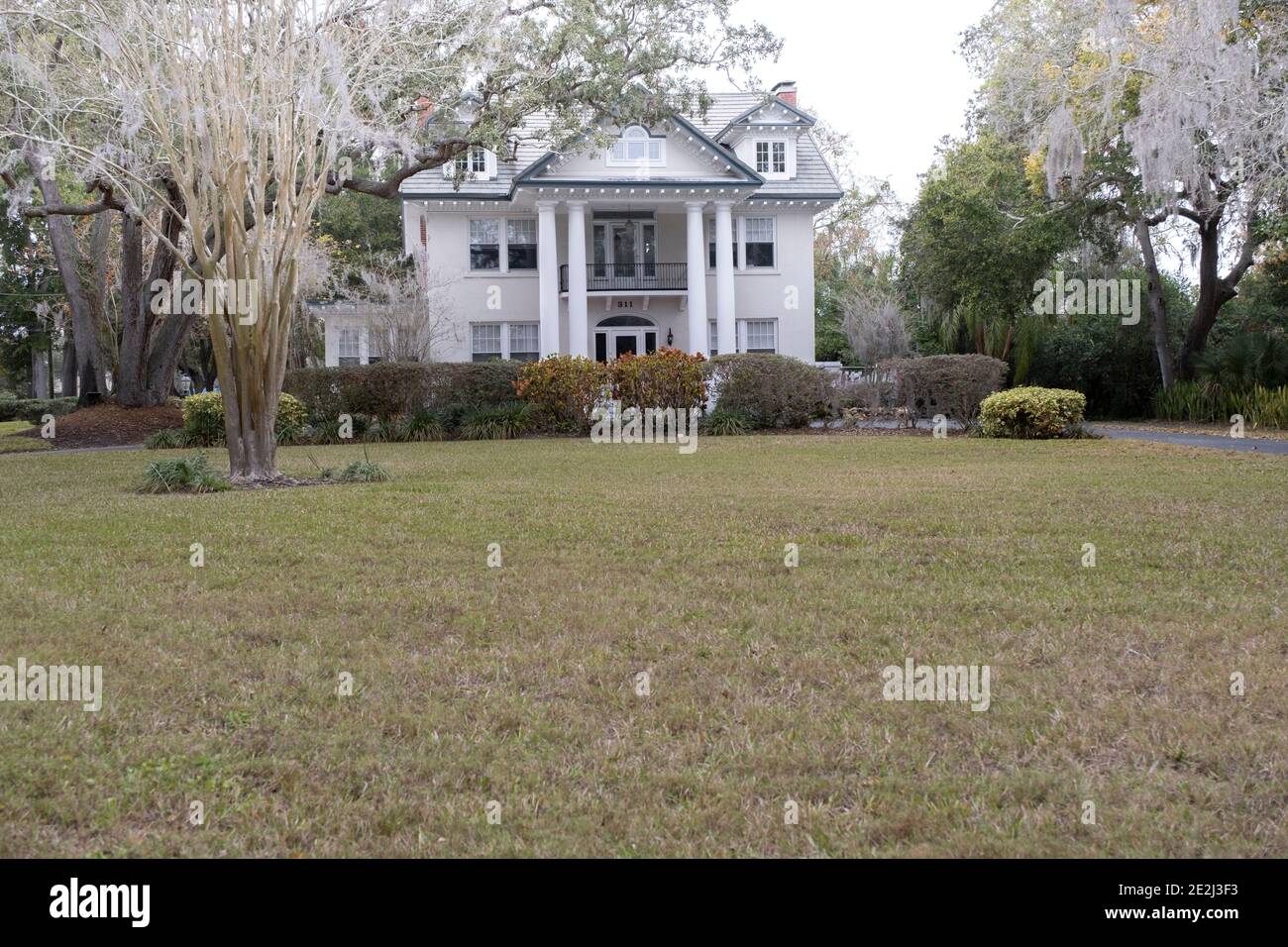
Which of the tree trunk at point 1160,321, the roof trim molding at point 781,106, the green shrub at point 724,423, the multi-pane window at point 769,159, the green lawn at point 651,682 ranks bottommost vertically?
the green lawn at point 651,682

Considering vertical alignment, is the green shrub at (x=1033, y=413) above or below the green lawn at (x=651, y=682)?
above

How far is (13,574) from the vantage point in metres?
6.92

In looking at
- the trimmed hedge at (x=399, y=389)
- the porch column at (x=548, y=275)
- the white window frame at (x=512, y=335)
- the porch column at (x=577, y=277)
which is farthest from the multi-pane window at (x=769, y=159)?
the trimmed hedge at (x=399, y=389)

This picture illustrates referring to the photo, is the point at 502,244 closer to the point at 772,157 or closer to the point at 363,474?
the point at 772,157

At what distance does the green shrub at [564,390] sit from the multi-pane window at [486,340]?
30.6 feet

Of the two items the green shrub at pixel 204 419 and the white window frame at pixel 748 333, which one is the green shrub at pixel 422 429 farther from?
the white window frame at pixel 748 333

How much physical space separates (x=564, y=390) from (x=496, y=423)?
154cm

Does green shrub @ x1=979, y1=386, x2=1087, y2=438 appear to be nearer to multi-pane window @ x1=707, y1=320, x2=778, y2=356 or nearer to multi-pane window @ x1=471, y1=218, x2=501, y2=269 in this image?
multi-pane window @ x1=707, y1=320, x2=778, y2=356

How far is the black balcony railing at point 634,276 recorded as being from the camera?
30422 mm

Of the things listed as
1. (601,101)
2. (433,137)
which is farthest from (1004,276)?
(433,137)

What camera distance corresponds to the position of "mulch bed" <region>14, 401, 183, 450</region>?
22562 mm

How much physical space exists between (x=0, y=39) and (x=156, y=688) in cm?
1374

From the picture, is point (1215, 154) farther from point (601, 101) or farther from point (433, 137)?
point (433, 137)

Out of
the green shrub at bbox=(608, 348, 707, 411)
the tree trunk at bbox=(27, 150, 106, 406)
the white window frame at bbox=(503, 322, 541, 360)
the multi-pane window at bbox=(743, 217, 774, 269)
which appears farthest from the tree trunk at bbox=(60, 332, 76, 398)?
the green shrub at bbox=(608, 348, 707, 411)
